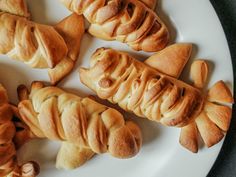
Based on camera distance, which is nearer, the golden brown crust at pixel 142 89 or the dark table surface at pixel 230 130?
the golden brown crust at pixel 142 89

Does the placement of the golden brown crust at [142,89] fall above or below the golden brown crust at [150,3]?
below

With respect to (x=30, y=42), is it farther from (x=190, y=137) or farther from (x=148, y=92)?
(x=190, y=137)

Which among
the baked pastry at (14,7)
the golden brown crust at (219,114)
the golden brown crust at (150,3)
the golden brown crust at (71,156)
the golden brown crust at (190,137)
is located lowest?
the golden brown crust at (71,156)

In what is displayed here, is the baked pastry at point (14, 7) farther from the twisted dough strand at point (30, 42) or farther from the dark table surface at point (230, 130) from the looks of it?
the dark table surface at point (230, 130)

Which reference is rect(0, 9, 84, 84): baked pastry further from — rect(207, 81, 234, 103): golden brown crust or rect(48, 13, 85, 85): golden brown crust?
rect(207, 81, 234, 103): golden brown crust

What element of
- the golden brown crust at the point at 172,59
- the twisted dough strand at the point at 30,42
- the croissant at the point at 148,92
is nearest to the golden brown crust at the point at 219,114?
the croissant at the point at 148,92

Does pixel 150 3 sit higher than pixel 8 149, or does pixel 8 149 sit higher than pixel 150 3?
pixel 150 3

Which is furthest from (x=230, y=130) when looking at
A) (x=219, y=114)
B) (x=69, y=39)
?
(x=69, y=39)

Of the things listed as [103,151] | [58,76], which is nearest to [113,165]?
[103,151]
